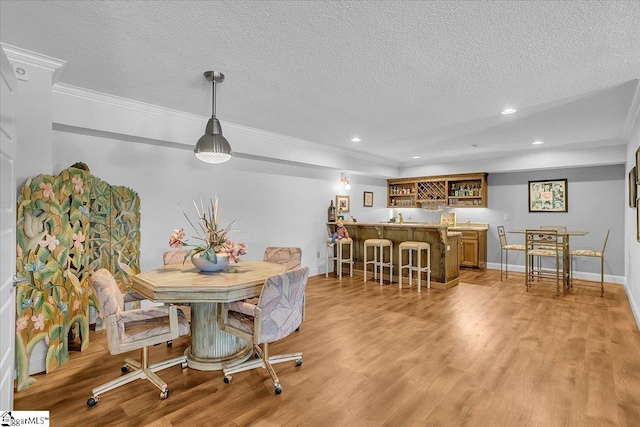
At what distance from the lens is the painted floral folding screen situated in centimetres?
254

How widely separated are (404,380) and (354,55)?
100 inches

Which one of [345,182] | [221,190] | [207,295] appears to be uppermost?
[345,182]

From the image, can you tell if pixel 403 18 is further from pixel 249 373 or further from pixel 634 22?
pixel 249 373

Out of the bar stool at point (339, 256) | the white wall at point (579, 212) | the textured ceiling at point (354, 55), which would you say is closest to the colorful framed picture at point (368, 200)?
the bar stool at point (339, 256)

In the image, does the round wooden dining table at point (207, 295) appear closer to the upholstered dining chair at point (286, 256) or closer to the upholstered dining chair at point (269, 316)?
the upholstered dining chair at point (269, 316)

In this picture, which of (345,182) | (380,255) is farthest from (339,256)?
(345,182)

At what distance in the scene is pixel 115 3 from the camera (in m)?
2.00

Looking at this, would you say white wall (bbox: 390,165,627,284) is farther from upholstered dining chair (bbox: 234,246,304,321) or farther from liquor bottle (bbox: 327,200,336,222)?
upholstered dining chair (bbox: 234,246,304,321)

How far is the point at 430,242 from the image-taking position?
19.1ft

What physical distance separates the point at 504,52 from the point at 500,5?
2.17ft

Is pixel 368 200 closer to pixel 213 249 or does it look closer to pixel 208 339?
pixel 213 249

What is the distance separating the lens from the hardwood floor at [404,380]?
2123mm

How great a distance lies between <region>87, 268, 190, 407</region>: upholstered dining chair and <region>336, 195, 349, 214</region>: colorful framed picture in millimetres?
4892

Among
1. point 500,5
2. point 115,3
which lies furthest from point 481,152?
point 115,3
